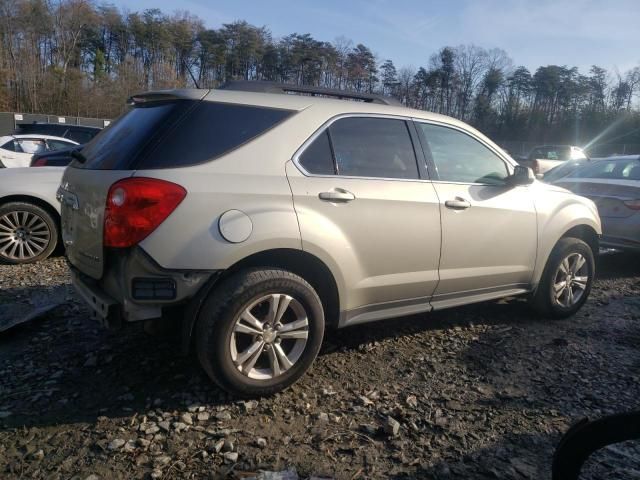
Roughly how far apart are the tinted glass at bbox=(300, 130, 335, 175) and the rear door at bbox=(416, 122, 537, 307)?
88 cm

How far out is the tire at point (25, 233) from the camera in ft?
18.3

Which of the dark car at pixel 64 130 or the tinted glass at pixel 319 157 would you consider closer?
the tinted glass at pixel 319 157

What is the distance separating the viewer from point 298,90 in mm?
3465

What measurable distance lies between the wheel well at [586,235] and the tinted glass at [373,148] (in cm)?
200

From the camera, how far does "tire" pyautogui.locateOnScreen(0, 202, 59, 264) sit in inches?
220

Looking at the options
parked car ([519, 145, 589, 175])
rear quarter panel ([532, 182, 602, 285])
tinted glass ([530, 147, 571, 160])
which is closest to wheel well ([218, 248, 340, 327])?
rear quarter panel ([532, 182, 602, 285])

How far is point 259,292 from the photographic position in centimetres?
283

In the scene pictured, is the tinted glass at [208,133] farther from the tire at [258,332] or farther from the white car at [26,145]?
the white car at [26,145]

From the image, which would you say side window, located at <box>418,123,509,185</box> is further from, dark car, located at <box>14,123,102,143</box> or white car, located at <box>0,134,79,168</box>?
dark car, located at <box>14,123,102,143</box>

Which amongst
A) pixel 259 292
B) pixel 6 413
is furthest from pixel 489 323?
pixel 6 413

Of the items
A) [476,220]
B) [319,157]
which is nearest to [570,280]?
[476,220]

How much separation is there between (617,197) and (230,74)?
1974 inches

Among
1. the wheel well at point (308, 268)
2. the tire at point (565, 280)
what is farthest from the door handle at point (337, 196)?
the tire at point (565, 280)

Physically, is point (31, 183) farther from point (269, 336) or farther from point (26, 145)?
point (26, 145)
